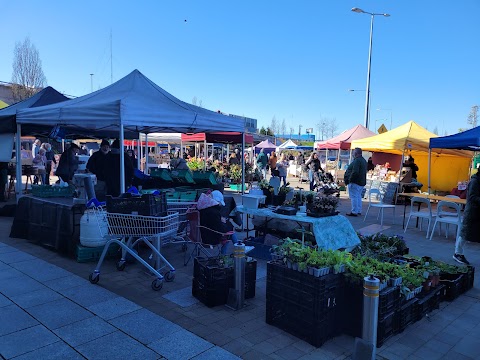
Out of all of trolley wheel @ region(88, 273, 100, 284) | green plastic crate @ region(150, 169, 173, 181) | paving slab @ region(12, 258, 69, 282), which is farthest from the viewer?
green plastic crate @ region(150, 169, 173, 181)

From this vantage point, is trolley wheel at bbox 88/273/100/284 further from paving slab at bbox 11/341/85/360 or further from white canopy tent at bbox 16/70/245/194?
white canopy tent at bbox 16/70/245/194

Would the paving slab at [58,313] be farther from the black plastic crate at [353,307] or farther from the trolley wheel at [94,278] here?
the black plastic crate at [353,307]

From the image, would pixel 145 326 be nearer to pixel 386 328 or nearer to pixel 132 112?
pixel 386 328

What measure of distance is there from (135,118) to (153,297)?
3293mm

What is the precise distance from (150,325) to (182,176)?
183 inches

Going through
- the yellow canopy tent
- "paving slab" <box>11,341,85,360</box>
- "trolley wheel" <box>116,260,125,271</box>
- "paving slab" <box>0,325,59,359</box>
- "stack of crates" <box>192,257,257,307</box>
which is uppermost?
the yellow canopy tent

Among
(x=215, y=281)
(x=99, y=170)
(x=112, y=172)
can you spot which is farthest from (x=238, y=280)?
(x=99, y=170)

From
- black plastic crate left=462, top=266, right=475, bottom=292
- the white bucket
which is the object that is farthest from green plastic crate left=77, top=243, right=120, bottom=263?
black plastic crate left=462, top=266, right=475, bottom=292

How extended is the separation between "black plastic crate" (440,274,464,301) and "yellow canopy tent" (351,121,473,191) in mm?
8149

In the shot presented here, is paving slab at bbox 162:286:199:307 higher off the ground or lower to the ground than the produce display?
lower

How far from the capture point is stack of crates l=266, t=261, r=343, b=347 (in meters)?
3.15

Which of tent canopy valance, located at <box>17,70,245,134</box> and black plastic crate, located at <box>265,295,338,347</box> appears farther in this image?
tent canopy valance, located at <box>17,70,245,134</box>

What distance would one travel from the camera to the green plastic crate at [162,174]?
313 inches

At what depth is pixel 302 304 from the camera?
3.24 m
